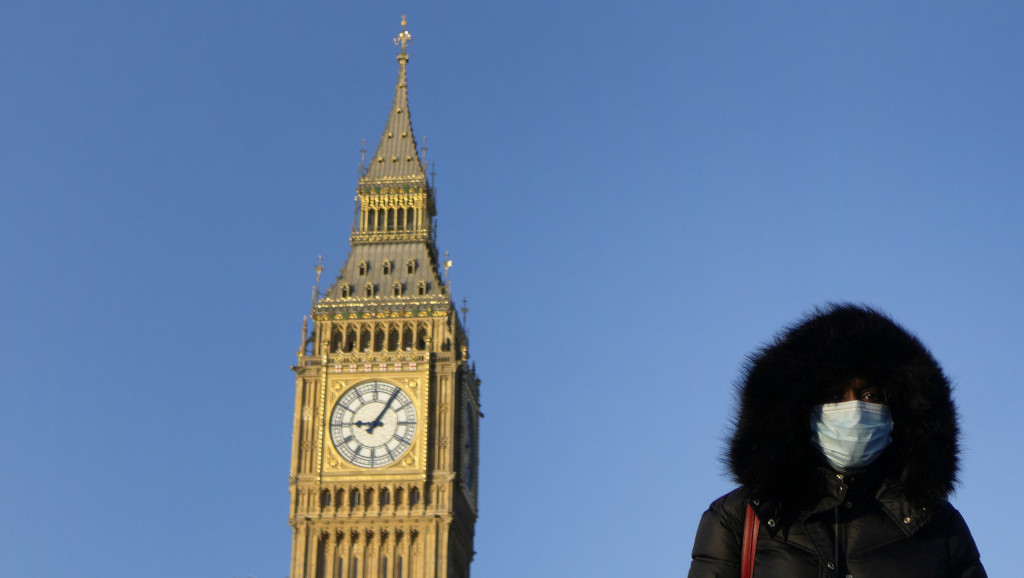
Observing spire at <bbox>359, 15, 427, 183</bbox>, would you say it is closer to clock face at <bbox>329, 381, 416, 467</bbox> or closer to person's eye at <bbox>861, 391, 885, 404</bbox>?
clock face at <bbox>329, 381, 416, 467</bbox>

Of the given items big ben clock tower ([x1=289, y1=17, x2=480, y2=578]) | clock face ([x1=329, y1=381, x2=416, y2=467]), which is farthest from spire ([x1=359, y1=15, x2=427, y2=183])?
clock face ([x1=329, y1=381, x2=416, y2=467])

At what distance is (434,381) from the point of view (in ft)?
242

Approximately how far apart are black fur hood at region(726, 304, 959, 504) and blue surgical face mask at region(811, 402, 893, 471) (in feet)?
0.44

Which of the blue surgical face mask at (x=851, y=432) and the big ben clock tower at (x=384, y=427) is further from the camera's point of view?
the big ben clock tower at (x=384, y=427)

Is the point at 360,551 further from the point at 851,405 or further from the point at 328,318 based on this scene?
the point at 851,405

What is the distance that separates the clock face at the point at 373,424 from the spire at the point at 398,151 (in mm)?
12219

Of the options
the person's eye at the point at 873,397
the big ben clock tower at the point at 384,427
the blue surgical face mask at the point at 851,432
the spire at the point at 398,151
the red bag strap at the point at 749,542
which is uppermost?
the spire at the point at 398,151

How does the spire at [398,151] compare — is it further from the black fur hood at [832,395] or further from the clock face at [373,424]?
the black fur hood at [832,395]

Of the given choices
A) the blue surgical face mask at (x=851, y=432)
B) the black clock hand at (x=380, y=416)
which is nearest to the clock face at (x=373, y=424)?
the black clock hand at (x=380, y=416)

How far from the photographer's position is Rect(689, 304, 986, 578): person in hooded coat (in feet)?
27.1

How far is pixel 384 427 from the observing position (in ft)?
239

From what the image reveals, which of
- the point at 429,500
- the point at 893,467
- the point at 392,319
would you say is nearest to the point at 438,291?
the point at 392,319

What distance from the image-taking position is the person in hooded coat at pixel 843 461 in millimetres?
8266

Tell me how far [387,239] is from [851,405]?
2790 inches
